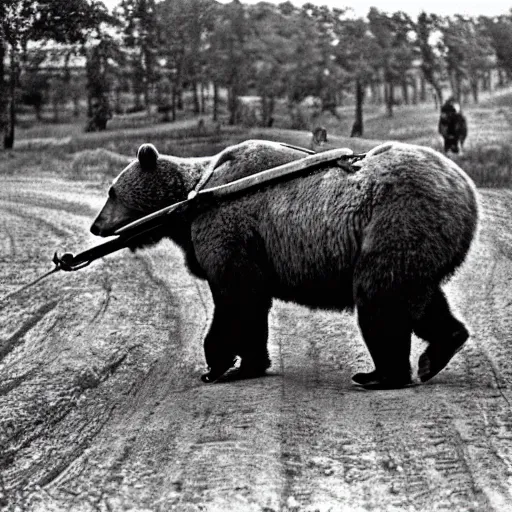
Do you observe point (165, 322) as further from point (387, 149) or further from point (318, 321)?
point (387, 149)

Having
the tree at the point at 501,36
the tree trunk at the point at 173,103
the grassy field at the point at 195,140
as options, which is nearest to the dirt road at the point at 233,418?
the grassy field at the point at 195,140

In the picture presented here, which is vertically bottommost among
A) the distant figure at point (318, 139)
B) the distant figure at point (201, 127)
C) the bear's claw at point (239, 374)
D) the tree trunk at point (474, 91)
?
the bear's claw at point (239, 374)

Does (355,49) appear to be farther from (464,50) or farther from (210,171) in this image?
(210,171)

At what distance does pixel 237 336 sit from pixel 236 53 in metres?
19.2

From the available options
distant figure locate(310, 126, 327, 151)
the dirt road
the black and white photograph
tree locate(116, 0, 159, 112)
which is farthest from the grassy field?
the dirt road

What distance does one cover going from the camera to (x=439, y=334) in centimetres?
597

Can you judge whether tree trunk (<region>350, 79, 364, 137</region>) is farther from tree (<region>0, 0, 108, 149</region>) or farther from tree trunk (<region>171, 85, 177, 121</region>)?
tree (<region>0, 0, 108, 149</region>)

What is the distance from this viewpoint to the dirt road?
13.6 ft

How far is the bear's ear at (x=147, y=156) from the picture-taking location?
22.0 feet

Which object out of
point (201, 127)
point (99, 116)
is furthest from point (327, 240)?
point (99, 116)

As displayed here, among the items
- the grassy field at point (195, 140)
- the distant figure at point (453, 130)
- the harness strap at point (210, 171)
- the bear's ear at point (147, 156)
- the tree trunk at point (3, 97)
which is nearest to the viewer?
the harness strap at point (210, 171)

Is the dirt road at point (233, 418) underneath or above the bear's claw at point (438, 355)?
underneath

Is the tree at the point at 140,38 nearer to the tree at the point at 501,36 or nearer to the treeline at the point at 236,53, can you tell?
the treeline at the point at 236,53

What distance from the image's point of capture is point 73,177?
22766mm
